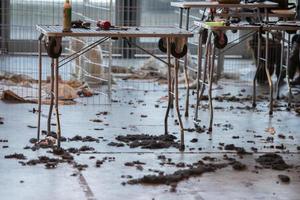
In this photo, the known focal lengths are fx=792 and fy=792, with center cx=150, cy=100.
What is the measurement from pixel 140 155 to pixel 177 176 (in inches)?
22.2

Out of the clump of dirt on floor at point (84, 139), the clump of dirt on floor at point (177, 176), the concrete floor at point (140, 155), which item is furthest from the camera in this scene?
the clump of dirt on floor at point (84, 139)

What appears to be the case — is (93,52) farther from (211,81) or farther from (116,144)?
(116,144)

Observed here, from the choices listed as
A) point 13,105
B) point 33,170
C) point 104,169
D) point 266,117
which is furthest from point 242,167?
point 13,105

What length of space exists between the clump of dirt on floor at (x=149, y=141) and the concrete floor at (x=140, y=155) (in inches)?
3.1

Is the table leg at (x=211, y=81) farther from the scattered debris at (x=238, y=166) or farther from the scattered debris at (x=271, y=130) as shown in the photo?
the scattered debris at (x=238, y=166)

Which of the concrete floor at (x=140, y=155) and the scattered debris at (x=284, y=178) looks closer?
the concrete floor at (x=140, y=155)

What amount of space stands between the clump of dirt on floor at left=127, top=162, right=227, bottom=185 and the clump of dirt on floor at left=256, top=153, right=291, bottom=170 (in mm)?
278

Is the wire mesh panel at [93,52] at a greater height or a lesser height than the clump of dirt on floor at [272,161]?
greater

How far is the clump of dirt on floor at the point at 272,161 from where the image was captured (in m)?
4.71

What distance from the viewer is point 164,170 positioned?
4.55 meters

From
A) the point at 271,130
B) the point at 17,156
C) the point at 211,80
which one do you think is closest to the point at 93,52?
the point at 211,80

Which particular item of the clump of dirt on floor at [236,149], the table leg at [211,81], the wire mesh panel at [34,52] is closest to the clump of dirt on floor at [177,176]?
the clump of dirt on floor at [236,149]

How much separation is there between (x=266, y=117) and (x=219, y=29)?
1.00 m

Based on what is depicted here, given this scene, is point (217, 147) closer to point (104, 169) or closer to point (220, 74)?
point (104, 169)
